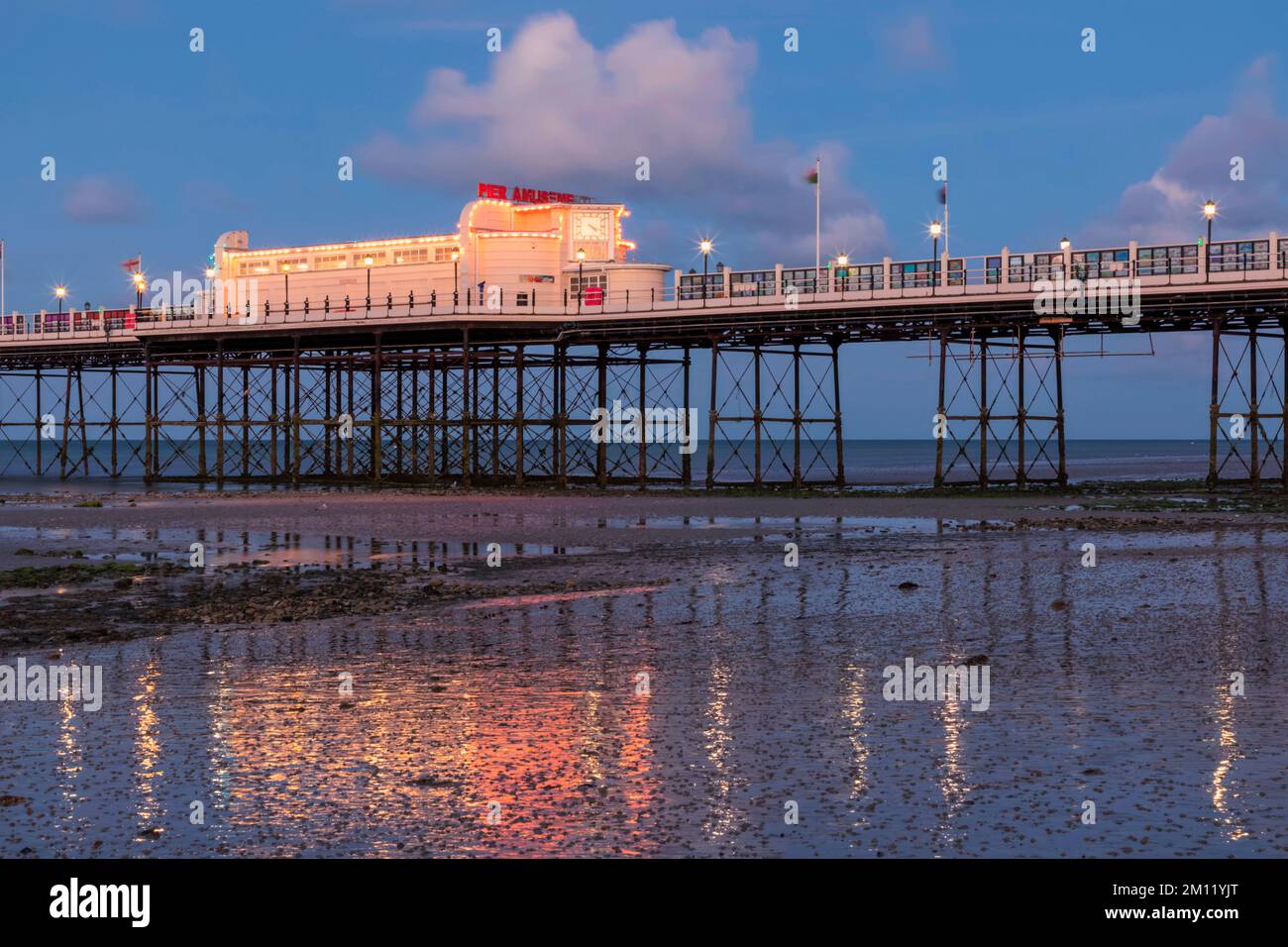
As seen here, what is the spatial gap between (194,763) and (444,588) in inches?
448

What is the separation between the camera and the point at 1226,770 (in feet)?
32.3

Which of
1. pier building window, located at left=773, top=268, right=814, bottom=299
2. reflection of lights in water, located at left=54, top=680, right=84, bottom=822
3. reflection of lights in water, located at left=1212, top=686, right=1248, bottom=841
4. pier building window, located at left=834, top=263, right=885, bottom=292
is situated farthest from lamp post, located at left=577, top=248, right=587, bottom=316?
reflection of lights in water, located at left=1212, top=686, right=1248, bottom=841

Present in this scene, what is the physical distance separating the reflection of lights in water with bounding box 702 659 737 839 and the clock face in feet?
148

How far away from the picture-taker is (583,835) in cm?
852

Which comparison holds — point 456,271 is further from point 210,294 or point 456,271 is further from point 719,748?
point 719,748

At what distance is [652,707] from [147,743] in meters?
4.22

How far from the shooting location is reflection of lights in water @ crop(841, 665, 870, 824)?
9672 millimetres

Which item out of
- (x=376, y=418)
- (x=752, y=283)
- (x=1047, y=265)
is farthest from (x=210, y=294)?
(x=1047, y=265)

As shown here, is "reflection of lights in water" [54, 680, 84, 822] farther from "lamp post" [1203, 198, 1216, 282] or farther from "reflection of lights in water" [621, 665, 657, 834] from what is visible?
"lamp post" [1203, 198, 1216, 282]

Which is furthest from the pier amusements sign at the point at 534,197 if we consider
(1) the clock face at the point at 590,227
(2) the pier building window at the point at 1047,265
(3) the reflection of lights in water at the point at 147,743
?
(3) the reflection of lights in water at the point at 147,743

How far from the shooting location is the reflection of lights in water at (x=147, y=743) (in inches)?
362

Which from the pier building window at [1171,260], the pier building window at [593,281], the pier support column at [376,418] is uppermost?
the pier building window at [593,281]

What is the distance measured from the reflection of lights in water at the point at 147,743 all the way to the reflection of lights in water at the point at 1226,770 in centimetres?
665

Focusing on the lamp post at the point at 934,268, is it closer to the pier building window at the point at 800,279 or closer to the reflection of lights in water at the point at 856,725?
the pier building window at the point at 800,279
